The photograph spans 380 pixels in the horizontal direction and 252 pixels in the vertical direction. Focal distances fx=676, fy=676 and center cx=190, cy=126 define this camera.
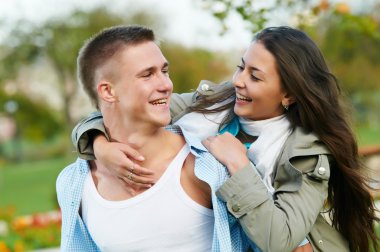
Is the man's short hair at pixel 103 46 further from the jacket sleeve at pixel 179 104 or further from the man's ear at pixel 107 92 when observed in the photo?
the jacket sleeve at pixel 179 104

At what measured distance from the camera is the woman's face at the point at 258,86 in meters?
3.04

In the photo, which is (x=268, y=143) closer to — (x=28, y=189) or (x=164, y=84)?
(x=164, y=84)

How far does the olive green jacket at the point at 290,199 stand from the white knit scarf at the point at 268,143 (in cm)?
3

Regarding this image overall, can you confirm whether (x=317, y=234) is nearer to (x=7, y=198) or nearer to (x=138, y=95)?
(x=138, y=95)

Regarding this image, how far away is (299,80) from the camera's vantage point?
3.01 m

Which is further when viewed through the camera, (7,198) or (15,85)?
(15,85)

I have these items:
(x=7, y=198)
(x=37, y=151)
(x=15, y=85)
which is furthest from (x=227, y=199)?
(x=37, y=151)

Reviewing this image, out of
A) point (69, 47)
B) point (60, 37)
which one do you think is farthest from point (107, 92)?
point (69, 47)

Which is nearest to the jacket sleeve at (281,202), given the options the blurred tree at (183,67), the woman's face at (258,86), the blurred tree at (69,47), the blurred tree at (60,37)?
the woman's face at (258,86)

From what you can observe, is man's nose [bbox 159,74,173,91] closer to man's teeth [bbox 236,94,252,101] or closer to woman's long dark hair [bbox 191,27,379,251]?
man's teeth [bbox 236,94,252,101]

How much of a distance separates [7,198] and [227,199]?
17.3 m

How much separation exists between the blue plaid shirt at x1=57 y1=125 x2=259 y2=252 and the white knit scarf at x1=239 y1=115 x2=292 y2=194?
0.17 meters

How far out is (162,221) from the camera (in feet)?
9.64

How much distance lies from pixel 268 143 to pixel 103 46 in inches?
34.1
